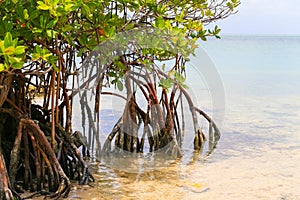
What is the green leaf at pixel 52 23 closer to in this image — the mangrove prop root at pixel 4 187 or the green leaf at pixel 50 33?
the green leaf at pixel 50 33

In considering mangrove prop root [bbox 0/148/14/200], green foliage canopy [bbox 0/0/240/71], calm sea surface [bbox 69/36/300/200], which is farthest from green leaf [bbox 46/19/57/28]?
calm sea surface [bbox 69/36/300/200]

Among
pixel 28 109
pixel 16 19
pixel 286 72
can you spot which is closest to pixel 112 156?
pixel 28 109

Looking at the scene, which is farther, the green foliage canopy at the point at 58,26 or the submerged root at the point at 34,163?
the submerged root at the point at 34,163

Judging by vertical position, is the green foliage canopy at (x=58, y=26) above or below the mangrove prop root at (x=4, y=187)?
above

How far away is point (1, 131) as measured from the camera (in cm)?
381

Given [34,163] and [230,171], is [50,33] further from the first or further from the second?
[230,171]

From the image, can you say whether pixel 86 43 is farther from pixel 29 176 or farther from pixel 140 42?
pixel 29 176

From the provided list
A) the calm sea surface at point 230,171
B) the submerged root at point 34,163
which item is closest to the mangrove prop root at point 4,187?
the submerged root at point 34,163

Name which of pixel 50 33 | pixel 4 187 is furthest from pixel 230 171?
pixel 50 33

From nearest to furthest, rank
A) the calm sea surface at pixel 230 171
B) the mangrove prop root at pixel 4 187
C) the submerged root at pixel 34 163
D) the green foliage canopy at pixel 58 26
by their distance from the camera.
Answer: the green foliage canopy at pixel 58 26, the mangrove prop root at pixel 4 187, the submerged root at pixel 34 163, the calm sea surface at pixel 230 171

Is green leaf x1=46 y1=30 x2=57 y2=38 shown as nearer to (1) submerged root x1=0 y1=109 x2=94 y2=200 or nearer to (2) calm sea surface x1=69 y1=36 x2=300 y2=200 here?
(1) submerged root x1=0 y1=109 x2=94 y2=200

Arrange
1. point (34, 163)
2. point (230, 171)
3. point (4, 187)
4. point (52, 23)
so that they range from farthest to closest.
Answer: point (230, 171) → point (34, 163) → point (4, 187) → point (52, 23)

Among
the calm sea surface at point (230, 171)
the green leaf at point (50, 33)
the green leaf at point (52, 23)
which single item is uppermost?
the green leaf at point (52, 23)

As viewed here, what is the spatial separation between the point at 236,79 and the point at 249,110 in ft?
20.5
